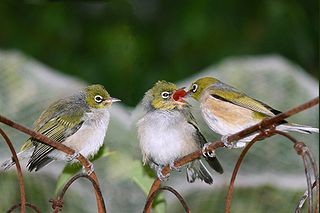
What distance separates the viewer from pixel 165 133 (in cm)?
252

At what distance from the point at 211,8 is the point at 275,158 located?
1822 mm

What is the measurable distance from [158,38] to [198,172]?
106 inches

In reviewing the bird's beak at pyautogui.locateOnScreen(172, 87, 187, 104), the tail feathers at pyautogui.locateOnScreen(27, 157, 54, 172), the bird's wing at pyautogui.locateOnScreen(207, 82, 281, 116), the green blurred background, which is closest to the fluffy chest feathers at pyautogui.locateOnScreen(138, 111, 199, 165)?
the bird's beak at pyautogui.locateOnScreen(172, 87, 187, 104)

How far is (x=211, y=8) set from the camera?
479cm

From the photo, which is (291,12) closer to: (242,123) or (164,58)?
(164,58)

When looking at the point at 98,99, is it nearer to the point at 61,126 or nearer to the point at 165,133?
the point at 61,126

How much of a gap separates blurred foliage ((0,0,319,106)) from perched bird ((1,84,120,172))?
6.99 ft

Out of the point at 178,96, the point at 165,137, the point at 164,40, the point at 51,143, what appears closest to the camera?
the point at 51,143

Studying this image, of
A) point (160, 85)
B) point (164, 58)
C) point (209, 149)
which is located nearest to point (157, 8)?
point (164, 58)

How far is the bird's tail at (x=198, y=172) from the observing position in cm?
255

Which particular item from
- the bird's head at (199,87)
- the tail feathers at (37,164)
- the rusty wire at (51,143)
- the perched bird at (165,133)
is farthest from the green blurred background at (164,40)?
the rusty wire at (51,143)

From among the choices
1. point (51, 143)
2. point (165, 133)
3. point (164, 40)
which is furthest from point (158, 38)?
point (51, 143)

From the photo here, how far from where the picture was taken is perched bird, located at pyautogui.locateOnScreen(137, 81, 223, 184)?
8.11ft

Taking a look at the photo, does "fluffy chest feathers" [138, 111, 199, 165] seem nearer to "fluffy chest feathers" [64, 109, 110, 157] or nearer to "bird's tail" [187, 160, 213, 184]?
"bird's tail" [187, 160, 213, 184]
